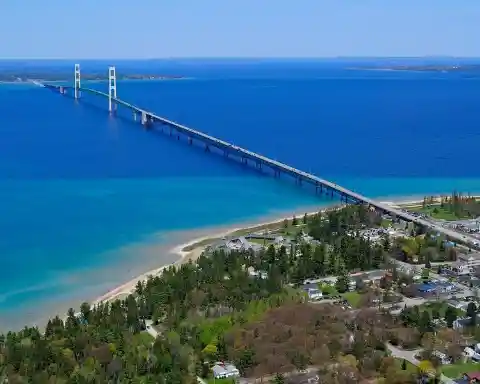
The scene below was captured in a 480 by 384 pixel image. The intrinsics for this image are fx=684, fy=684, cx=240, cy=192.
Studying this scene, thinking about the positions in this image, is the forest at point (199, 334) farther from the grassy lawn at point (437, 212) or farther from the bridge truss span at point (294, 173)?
the grassy lawn at point (437, 212)

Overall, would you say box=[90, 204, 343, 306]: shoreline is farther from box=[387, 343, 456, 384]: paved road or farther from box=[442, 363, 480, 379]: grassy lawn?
box=[442, 363, 480, 379]: grassy lawn

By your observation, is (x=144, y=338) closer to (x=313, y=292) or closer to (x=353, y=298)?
(x=313, y=292)

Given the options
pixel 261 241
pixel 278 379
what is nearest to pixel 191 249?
pixel 261 241

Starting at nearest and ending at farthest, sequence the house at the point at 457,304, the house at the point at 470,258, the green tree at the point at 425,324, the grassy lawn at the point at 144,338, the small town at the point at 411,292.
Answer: the small town at the point at 411,292 < the grassy lawn at the point at 144,338 < the green tree at the point at 425,324 < the house at the point at 457,304 < the house at the point at 470,258

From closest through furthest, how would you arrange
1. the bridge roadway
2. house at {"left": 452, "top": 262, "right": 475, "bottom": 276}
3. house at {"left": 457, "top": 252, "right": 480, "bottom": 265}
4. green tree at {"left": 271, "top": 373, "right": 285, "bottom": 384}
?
green tree at {"left": 271, "top": 373, "right": 285, "bottom": 384}, house at {"left": 452, "top": 262, "right": 475, "bottom": 276}, house at {"left": 457, "top": 252, "right": 480, "bottom": 265}, the bridge roadway

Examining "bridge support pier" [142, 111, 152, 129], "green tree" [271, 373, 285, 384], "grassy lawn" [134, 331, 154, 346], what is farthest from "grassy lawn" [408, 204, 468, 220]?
"bridge support pier" [142, 111, 152, 129]

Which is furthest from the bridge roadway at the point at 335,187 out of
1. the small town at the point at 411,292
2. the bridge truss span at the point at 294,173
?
the small town at the point at 411,292
